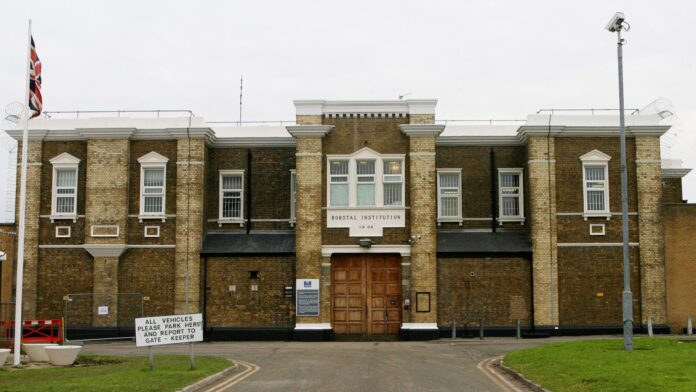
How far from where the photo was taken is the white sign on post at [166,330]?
18.8m

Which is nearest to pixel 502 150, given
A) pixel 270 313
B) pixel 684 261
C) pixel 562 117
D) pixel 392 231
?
pixel 562 117

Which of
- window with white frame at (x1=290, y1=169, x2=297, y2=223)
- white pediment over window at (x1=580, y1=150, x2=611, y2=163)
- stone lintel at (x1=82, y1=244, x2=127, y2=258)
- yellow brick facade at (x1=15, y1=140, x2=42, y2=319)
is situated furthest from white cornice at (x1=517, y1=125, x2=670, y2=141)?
yellow brick facade at (x1=15, y1=140, x2=42, y2=319)

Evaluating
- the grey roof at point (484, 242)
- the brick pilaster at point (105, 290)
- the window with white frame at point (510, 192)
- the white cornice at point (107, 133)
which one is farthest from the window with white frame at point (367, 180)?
the brick pilaster at point (105, 290)

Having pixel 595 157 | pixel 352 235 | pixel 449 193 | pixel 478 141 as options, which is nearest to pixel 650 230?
pixel 595 157

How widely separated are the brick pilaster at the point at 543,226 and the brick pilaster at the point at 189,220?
13369 millimetres

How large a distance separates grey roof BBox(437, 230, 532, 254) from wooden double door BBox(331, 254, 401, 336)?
2278mm

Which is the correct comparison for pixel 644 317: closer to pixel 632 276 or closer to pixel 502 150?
pixel 632 276

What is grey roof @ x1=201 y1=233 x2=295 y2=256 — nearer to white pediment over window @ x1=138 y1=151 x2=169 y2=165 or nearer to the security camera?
white pediment over window @ x1=138 y1=151 x2=169 y2=165

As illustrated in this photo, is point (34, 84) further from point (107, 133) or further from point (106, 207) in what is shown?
point (106, 207)

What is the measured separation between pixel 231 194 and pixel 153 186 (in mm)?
3311

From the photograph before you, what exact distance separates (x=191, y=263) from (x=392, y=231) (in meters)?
8.19

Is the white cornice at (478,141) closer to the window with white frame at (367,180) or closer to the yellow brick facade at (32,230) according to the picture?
the window with white frame at (367,180)

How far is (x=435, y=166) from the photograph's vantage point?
32.8 meters

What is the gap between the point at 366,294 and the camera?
31875 mm
